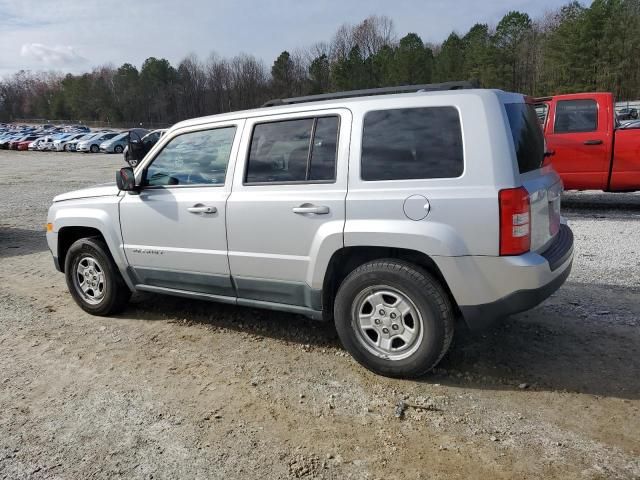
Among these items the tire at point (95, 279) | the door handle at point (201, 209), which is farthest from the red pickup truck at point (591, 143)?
the tire at point (95, 279)

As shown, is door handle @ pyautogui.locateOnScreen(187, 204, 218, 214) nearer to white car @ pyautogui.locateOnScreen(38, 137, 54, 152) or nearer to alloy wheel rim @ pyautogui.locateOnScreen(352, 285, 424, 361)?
alloy wheel rim @ pyautogui.locateOnScreen(352, 285, 424, 361)

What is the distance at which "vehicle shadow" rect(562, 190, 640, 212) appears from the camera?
405 inches

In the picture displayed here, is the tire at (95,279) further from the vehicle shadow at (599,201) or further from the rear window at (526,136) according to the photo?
the vehicle shadow at (599,201)

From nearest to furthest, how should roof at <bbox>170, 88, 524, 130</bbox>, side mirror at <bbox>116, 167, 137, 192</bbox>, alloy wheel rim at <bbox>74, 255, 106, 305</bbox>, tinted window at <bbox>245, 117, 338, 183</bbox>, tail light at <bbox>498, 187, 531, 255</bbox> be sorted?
tail light at <bbox>498, 187, 531, 255</bbox>
roof at <bbox>170, 88, 524, 130</bbox>
tinted window at <bbox>245, 117, 338, 183</bbox>
side mirror at <bbox>116, 167, 137, 192</bbox>
alloy wheel rim at <bbox>74, 255, 106, 305</bbox>

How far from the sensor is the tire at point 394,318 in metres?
3.56

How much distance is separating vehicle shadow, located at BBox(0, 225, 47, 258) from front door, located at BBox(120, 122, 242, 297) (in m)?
4.78

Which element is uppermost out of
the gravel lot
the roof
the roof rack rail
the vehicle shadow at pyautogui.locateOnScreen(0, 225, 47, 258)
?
the roof rack rail

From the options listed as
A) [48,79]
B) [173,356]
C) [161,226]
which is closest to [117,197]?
[161,226]

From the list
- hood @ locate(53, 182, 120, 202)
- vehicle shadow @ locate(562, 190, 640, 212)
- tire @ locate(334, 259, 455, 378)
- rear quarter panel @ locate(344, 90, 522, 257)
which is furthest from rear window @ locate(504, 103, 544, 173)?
vehicle shadow @ locate(562, 190, 640, 212)

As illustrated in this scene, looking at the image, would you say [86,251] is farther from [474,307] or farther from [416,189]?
[474,307]

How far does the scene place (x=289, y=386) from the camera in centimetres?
380

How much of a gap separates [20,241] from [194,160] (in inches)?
257

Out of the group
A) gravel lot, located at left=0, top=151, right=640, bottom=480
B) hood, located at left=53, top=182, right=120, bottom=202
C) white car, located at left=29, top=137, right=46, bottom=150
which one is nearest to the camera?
gravel lot, located at left=0, top=151, right=640, bottom=480

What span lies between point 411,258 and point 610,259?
4.14 meters
